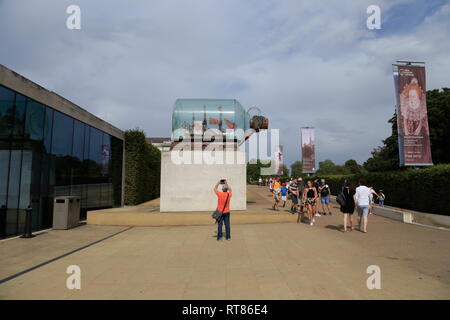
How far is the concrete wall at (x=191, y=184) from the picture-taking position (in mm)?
11336

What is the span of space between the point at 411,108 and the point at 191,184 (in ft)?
41.3

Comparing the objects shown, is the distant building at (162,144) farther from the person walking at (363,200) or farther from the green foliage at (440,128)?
the green foliage at (440,128)

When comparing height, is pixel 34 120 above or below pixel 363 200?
above

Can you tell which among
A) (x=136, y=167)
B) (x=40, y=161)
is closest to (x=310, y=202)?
(x=40, y=161)

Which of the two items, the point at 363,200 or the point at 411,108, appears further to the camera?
the point at 411,108

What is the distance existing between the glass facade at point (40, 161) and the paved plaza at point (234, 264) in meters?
1.42

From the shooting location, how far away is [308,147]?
94.8ft

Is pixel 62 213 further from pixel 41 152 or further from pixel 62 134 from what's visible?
pixel 62 134

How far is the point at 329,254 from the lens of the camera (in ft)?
19.6

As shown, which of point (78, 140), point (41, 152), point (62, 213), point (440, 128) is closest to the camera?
point (41, 152)

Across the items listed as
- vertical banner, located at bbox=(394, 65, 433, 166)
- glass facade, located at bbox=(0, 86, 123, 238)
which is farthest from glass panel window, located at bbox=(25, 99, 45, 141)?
vertical banner, located at bbox=(394, 65, 433, 166)

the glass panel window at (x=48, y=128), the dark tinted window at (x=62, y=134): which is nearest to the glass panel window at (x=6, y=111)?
the glass panel window at (x=48, y=128)
